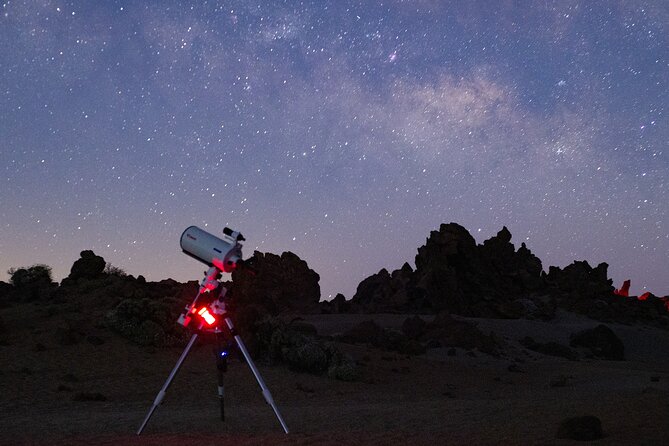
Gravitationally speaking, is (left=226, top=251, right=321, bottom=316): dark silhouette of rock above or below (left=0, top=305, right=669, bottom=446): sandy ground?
above

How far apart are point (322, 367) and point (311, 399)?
376cm

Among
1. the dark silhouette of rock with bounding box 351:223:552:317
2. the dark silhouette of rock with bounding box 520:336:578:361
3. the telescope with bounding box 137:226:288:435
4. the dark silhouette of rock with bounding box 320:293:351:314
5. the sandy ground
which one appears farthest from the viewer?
the dark silhouette of rock with bounding box 320:293:351:314

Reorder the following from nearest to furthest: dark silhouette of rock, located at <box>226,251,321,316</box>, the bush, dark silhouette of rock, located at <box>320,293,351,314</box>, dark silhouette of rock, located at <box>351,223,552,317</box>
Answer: the bush, dark silhouette of rock, located at <box>351,223,552,317</box>, dark silhouette of rock, located at <box>226,251,321,316</box>, dark silhouette of rock, located at <box>320,293,351,314</box>

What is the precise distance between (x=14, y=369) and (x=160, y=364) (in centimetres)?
366

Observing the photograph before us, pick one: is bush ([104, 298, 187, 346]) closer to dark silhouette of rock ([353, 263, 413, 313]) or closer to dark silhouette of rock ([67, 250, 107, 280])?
dark silhouette of rock ([67, 250, 107, 280])

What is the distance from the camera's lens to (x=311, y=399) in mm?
13719

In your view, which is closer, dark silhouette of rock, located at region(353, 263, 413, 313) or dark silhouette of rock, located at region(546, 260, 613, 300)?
dark silhouette of rock, located at region(353, 263, 413, 313)

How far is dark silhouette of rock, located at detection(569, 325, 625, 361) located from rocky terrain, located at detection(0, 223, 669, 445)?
7 centimetres

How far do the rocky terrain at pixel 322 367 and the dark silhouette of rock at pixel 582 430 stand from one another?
2 centimetres

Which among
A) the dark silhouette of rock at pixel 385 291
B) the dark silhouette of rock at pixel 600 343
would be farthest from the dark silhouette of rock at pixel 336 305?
the dark silhouette of rock at pixel 600 343

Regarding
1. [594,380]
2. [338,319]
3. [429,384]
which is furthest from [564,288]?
[429,384]

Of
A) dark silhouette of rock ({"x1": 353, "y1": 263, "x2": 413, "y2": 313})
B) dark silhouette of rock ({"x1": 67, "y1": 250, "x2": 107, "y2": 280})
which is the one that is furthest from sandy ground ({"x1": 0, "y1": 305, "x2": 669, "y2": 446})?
dark silhouette of rock ({"x1": 353, "y1": 263, "x2": 413, "y2": 313})

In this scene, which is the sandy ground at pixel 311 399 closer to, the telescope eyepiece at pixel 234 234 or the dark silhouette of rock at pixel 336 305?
the telescope eyepiece at pixel 234 234

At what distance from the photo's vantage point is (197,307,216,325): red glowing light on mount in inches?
279
